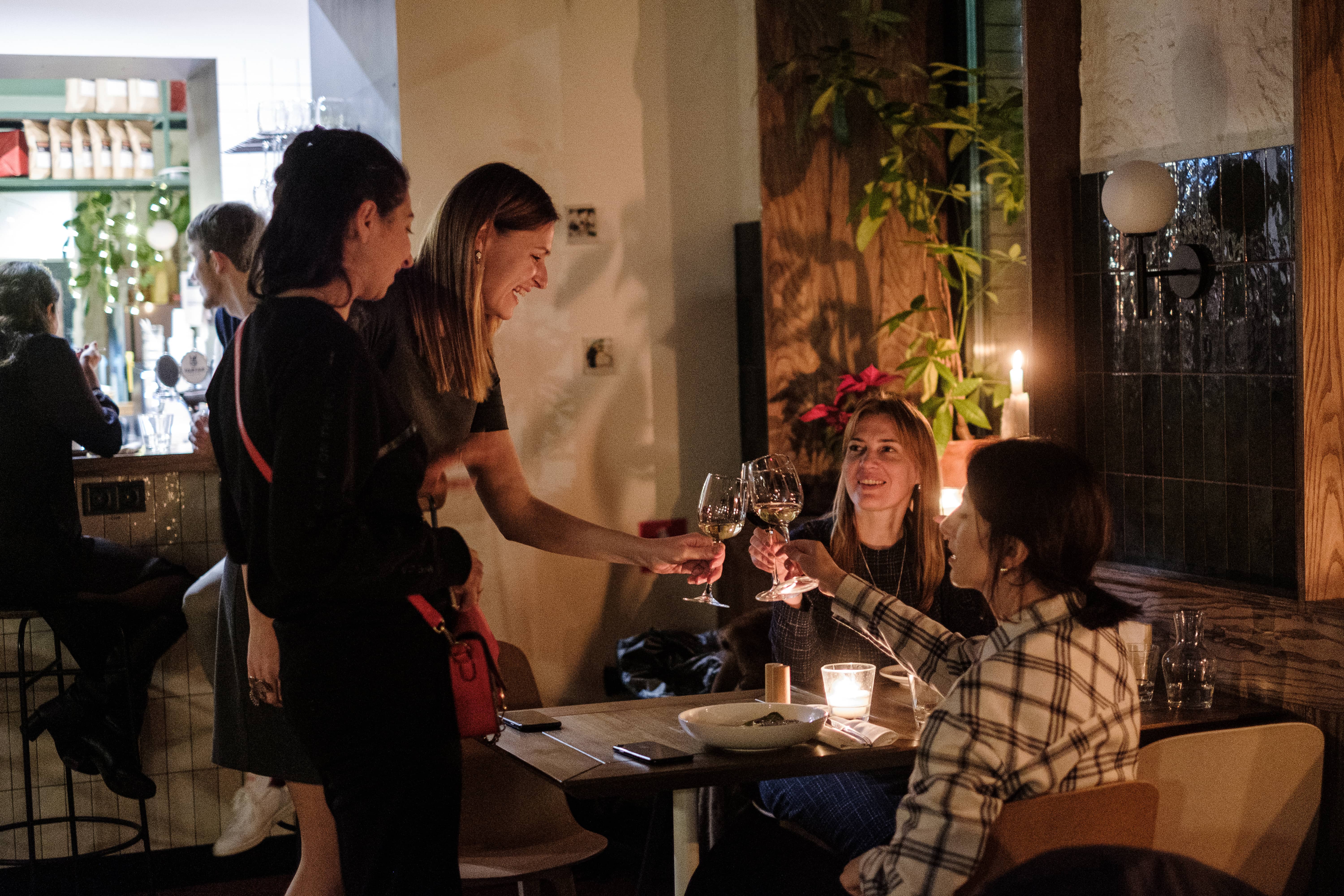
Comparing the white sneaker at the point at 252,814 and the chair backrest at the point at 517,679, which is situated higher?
the chair backrest at the point at 517,679

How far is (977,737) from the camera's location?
1.69 metres

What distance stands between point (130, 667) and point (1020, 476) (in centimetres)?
269

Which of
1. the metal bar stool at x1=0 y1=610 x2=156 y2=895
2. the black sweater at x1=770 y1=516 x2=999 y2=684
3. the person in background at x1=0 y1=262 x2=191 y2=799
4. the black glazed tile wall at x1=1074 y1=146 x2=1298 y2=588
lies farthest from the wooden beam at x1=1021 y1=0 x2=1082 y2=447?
the metal bar stool at x1=0 y1=610 x2=156 y2=895

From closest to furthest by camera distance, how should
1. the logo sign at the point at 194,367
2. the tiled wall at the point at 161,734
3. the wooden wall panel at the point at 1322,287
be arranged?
1. the wooden wall panel at the point at 1322,287
2. the tiled wall at the point at 161,734
3. the logo sign at the point at 194,367

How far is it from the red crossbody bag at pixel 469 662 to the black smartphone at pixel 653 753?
0.35 m

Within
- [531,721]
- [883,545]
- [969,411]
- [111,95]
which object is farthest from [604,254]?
[111,95]

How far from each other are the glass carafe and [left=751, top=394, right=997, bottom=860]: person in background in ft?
1.28

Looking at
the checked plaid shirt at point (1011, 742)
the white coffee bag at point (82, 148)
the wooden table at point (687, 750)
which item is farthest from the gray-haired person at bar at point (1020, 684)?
the white coffee bag at point (82, 148)

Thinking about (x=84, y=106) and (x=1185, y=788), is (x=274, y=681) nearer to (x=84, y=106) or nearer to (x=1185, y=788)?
(x=1185, y=788)

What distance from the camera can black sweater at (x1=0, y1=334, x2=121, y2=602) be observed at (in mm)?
3359

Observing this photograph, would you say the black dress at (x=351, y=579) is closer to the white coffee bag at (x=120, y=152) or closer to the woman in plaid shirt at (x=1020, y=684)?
the woman in plaid shirt at (x=1020, y=684)

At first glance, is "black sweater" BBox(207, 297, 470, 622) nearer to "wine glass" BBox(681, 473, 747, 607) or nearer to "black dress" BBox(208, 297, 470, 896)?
"black dress" BBox(208, 297, 470, 896)

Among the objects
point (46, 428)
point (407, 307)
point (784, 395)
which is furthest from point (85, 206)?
point (407, 307)

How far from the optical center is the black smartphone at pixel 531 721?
2312 millimetres
